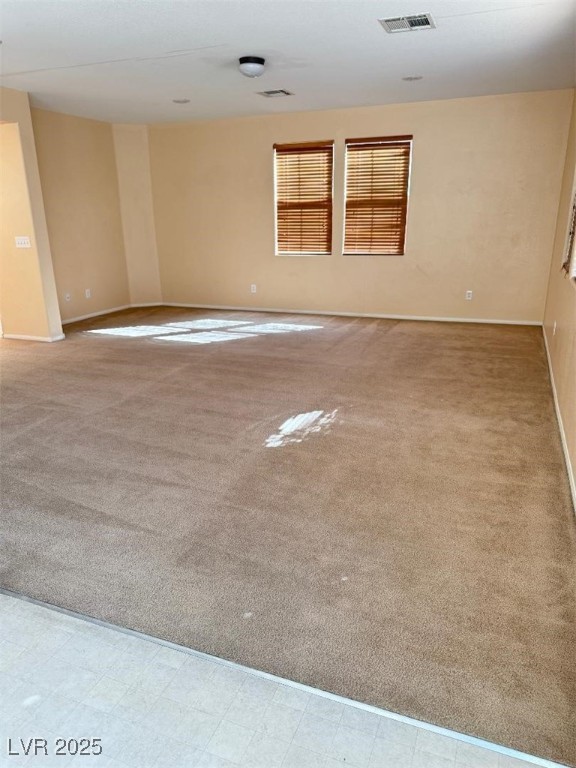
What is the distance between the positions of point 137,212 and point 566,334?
636 cm

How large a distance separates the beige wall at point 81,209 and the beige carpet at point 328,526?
268cm

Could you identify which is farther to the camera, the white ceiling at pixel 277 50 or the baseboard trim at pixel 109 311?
the baseboard trim at pixel 109 311

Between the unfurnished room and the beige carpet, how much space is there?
0.02 meters

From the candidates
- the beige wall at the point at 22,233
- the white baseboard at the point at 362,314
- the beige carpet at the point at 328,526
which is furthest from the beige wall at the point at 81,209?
the beige carpet at the point at 328,526

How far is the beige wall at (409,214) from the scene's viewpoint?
234 inches

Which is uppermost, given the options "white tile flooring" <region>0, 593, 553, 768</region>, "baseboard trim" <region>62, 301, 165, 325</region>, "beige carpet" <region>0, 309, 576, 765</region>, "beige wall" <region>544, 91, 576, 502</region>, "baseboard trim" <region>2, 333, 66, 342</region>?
"beige wall" <region>544, 91, 576, 502</region>

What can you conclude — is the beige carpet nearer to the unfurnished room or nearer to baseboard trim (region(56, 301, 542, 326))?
the unfurnished room

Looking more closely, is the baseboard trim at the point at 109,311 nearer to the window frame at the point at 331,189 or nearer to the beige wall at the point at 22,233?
the beige wall at the point at 22,233

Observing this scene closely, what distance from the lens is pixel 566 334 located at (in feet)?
11.8

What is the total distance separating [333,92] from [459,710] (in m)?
5.73

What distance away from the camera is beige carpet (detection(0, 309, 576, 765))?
5.46 feet

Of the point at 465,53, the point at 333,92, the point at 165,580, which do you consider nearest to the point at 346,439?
the point at 165,580

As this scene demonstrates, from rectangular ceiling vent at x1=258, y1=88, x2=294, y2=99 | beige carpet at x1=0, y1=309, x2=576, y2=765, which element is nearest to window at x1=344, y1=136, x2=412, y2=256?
rectangular ceiling vent at x1=258, y1=88, x2=294, y2=99

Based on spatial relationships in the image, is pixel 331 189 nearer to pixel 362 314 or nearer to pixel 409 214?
pixel 409 214
